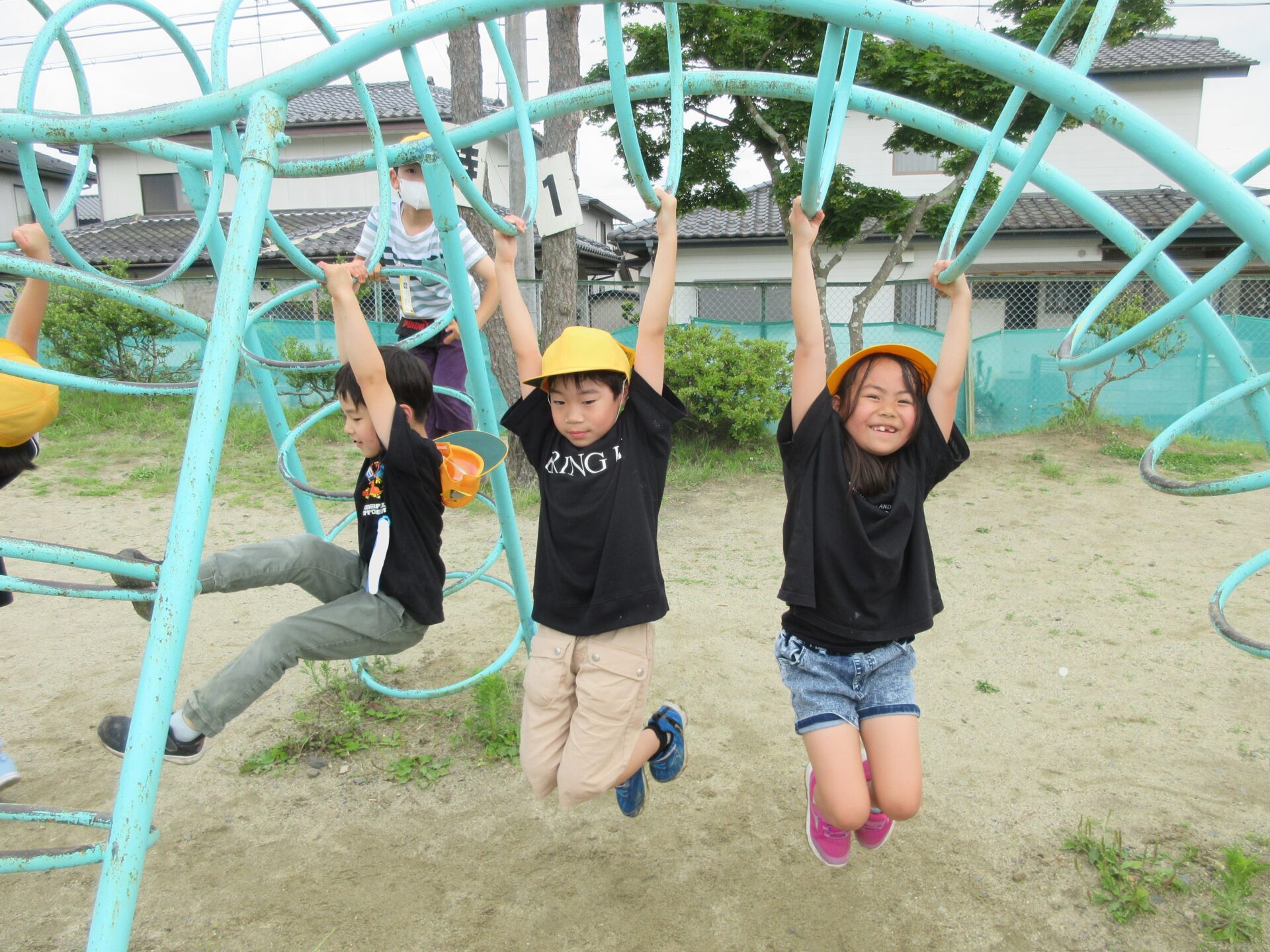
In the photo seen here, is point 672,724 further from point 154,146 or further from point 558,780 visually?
point 154,146

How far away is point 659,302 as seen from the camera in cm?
209

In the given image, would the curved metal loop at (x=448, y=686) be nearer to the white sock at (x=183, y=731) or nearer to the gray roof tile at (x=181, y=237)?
the white sock at (x=183, y=731)

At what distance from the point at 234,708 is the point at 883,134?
612 inches

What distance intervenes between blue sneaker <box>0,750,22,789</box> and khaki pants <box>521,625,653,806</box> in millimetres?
1774

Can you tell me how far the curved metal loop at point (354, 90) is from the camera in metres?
1.97

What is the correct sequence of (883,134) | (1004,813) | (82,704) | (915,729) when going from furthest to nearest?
1. (883,134)
2. (82,704)
3. (1004,813)
4. (915,729)

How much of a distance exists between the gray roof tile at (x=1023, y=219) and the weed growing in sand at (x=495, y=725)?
11.4 meters

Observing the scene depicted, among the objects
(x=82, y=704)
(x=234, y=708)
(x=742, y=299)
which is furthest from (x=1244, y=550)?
(x=742, y=299)

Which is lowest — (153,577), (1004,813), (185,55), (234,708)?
(1004,813)

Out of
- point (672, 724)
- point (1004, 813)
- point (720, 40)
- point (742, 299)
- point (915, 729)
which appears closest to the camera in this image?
point (915, 729)

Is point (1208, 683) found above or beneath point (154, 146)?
beneath

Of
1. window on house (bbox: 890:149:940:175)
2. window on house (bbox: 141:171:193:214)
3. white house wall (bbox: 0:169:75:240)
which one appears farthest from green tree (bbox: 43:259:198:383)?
white house wall (bbox: 0:169:75:240)

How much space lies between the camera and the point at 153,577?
1.48 m

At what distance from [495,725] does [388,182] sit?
189cm
